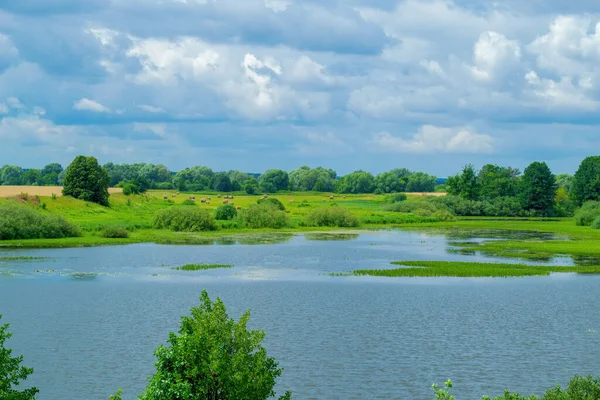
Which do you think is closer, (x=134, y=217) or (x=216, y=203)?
(x=134, y=217)

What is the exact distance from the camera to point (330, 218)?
11862cm

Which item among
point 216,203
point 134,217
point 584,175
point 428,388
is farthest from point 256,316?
point 584,175

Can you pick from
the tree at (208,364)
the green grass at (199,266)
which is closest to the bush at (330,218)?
the green grass at (199,266)

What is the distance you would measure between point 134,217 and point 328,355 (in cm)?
8205

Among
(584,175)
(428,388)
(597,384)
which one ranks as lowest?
(428,388)

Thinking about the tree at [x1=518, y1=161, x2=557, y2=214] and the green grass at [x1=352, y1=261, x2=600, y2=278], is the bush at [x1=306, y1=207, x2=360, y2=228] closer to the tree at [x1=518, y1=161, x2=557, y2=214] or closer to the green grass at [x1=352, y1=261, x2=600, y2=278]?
the tree at [x1=518, y1=161, x2=557, y2=214]

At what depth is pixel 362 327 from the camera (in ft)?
126

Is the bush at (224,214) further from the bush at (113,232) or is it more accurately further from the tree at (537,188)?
the tree at (537,188)

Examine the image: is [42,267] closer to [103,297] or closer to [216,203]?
[103,297]

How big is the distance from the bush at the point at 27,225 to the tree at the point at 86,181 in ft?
92.7

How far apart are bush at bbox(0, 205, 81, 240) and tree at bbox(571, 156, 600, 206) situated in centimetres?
10303

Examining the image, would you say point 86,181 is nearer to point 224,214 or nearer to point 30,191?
point 30,191

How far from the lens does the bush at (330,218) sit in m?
118

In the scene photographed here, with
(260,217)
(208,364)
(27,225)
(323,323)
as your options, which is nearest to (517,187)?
(260,217)
